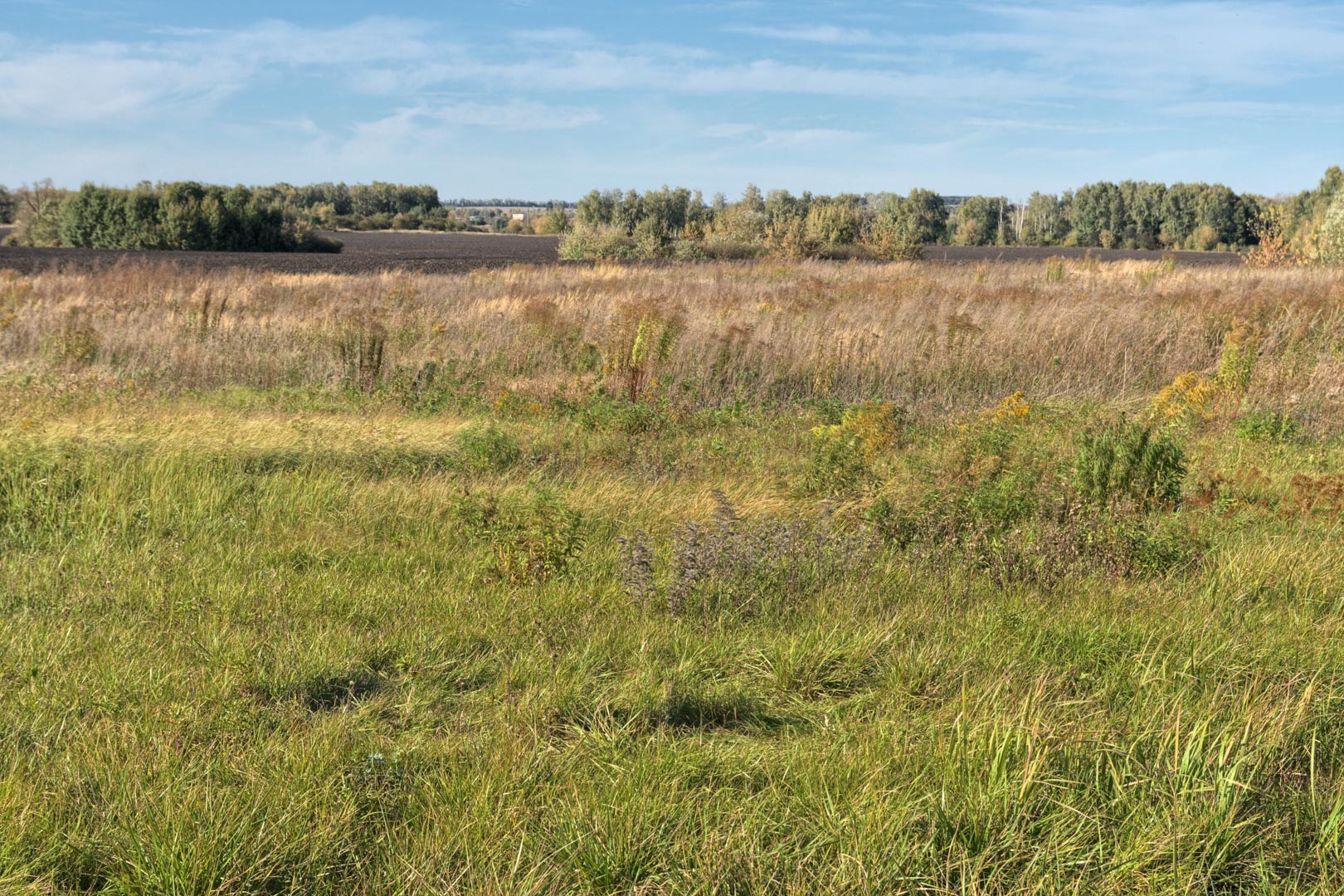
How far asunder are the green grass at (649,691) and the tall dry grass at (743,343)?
4.96m

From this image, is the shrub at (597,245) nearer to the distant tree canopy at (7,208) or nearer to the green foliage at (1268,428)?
the green foliage at (1268,428)

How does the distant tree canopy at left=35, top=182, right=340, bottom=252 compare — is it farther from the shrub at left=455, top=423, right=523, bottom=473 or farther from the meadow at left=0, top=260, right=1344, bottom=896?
the shrub at left=455, top=423, right=523, bottom=473

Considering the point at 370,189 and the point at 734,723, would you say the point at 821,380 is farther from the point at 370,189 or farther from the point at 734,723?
the point at 370,189

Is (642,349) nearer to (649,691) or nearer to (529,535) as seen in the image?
(529,535)

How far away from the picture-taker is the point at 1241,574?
16.4 feet

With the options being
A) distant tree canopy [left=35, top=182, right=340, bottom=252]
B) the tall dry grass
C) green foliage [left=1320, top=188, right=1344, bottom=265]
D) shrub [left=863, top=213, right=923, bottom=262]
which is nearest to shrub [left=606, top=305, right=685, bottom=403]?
the tall dry grass

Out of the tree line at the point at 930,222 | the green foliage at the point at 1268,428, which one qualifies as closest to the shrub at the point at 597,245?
the tree line at the point at 930,222

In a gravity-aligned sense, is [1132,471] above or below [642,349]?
below

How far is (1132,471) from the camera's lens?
21.2 ft

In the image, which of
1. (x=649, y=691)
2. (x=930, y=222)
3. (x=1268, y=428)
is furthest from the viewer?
(x=930, y=222)

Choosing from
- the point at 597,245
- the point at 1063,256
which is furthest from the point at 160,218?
the point at 1063,256

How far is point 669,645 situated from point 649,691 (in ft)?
1.64

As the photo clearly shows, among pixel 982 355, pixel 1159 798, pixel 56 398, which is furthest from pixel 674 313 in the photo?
pixel 1159 798

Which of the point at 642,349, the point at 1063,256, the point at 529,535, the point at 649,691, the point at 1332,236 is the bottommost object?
the point at 649,691
